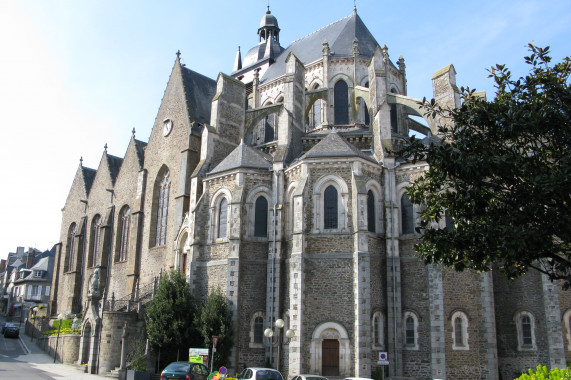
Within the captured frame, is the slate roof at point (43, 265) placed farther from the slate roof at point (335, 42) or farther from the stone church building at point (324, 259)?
the slate roof at point (335, 42)

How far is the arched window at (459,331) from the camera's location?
22703 mm

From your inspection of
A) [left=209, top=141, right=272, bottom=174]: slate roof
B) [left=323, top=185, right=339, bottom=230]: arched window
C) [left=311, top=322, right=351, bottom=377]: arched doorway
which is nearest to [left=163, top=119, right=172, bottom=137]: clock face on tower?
[left=209, top=141, right=272, bottom=174]: slate roof

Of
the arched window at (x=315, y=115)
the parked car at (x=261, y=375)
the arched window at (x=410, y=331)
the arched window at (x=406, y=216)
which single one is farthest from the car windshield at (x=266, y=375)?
the arched window at (x=315, y=115)

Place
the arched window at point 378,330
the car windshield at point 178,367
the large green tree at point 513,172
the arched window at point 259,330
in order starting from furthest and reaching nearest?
the arched window at point 259,330
the arched window at point 378,330
the car windshield at point 178,367
the large green tree at point 513,172

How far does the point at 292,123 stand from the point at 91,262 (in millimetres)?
21430

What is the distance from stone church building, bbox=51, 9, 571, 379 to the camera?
74.4 feet

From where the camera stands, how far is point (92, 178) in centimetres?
4666

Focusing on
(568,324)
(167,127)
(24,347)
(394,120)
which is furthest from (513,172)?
(24,347)

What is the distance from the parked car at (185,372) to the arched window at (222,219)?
7.61 m

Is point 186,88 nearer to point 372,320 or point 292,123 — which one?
point 292,123

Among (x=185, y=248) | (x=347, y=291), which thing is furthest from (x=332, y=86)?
(x=347, y=291)

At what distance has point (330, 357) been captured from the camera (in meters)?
22.5

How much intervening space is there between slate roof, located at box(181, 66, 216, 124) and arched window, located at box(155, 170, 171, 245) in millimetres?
4153

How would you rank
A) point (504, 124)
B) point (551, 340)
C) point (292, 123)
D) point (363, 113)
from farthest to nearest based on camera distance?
1. point (363, 113)
2. point (292, 123)
3. point (551, 340)
4. point (504, 124)
